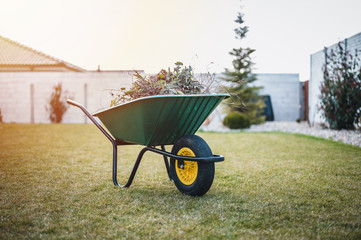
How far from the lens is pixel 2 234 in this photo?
5.00 feet

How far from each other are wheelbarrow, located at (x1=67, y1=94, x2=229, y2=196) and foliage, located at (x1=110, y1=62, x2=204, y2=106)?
229 mm

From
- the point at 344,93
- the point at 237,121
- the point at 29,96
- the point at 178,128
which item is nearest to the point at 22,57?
the point at 29,96

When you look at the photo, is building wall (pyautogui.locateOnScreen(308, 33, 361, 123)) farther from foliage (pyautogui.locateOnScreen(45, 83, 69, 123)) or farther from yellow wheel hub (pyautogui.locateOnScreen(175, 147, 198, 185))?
foliage (pyautogui.locateOnScreen(45, 83, 69, 123))

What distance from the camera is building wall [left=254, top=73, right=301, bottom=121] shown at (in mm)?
11969

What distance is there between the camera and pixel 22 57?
46.4 feet

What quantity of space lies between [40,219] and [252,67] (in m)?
8.96

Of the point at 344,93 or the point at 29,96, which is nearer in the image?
the point at 344,93

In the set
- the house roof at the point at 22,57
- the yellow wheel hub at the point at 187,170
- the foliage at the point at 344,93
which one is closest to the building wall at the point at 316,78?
the foliage at the point at 344,93

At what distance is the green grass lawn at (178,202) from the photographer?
157 cm

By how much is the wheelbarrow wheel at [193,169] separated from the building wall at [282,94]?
1043 centimetres

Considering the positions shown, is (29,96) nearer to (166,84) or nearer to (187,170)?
Answer: (166,84)

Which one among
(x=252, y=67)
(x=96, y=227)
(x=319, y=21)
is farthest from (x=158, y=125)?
(x=252, y=67)

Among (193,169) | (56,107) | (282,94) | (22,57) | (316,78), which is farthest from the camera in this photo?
(22,57)

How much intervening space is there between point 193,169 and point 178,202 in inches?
10.6
